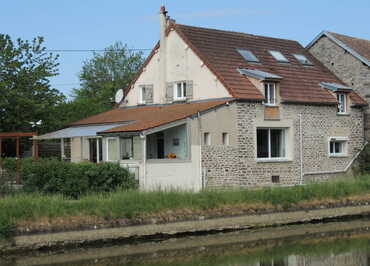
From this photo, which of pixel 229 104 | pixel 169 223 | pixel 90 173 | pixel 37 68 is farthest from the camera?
pixel 37 68

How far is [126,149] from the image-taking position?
28.2 m

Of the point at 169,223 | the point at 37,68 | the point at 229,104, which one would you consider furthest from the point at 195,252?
the point at 37,68

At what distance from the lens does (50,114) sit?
3756 centimetres

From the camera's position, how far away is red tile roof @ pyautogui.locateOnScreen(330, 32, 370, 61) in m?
36.8

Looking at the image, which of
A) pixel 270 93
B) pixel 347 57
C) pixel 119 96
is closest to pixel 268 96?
pixel 270 93

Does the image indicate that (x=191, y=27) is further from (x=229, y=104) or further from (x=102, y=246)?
(x=102, y=246)

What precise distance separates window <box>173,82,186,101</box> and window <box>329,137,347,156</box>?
24.8 feet

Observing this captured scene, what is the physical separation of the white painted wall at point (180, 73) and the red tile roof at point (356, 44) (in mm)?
10424

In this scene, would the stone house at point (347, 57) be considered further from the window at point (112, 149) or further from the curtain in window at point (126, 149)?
the window at point (112, 149)

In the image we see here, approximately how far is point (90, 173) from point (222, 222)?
512 cm

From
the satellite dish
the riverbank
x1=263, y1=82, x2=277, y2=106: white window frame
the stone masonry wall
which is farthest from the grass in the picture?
the satellite dish

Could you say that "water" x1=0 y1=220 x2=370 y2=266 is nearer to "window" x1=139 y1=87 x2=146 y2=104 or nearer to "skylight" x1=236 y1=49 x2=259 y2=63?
"skylight" x1=236 y1=49 x2=259 y2=63

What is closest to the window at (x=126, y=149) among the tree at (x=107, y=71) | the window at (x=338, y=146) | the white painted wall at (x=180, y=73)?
the white painted wall at (x=180, y=73)

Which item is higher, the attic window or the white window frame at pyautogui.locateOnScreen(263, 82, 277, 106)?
the attic window
